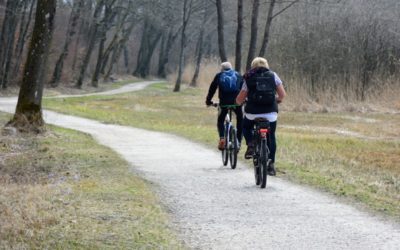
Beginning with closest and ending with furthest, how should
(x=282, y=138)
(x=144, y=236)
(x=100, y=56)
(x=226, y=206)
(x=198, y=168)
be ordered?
(x=144, y=236)
(x=226, y=206)
(x=198, y=168)
(x=282, y=138)
(x=100, y=56)

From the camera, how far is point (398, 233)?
777 cm

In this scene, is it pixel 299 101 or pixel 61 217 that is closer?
pixel 61 217

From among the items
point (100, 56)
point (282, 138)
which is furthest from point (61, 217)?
point (100, 56)

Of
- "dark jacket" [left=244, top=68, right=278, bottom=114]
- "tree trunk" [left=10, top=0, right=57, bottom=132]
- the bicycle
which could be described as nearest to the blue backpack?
the bicycle

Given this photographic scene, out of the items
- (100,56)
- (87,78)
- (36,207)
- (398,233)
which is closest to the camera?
(398,233)

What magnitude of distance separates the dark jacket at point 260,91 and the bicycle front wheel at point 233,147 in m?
1.98

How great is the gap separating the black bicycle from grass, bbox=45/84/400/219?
100cm

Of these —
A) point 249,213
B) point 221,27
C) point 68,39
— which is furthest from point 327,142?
point 68,39

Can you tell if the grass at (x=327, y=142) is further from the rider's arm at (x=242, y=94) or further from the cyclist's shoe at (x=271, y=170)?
the rider's arm at (x=242, y=94)

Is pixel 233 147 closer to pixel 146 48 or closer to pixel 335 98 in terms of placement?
pixel 335 98

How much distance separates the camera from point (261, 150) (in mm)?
10641

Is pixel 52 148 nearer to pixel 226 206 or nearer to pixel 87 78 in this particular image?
pixel 226 206

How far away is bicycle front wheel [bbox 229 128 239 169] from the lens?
1277 centimetres

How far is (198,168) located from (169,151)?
2976 millimetres
